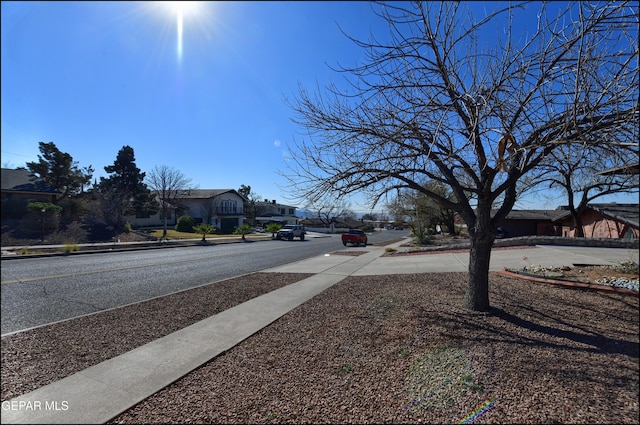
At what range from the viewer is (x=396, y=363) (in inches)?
131

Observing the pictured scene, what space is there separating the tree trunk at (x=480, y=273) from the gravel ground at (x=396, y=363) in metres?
0.25

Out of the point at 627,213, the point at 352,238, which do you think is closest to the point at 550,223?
the point at 352,238

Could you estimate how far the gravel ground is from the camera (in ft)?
8.20

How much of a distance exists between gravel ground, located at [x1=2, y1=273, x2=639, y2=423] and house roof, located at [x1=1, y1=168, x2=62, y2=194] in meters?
1.82

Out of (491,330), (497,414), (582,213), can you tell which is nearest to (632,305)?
(491,330)

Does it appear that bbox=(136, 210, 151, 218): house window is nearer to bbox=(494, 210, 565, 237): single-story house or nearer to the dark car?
bbox=(494, 210, 565, 237): single-story house

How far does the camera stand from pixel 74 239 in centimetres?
377

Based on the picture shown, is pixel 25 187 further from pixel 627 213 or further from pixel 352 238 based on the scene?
pixel 352 238

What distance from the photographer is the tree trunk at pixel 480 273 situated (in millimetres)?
4953

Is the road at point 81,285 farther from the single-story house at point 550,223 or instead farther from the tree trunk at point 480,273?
the single-story house at point 550,223

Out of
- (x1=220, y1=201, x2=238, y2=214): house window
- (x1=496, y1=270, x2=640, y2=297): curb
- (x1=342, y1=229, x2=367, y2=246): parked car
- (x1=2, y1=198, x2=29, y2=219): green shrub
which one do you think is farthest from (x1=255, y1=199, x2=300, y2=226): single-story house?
(x1=2, y1=198, x2=29, y2=219): green shrub

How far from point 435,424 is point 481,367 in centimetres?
101

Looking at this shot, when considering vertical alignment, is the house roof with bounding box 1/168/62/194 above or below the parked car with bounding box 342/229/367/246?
above

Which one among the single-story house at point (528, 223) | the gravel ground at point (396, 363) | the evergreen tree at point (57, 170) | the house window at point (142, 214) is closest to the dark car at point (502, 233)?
the single-story house at point (528, 223)
